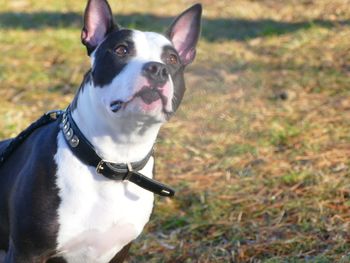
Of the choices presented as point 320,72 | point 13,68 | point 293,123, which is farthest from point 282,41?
point 13,68

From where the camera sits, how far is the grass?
13.2 feet

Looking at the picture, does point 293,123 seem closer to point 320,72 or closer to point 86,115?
point 320,72

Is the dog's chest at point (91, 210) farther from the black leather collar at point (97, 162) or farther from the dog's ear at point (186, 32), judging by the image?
the dog's ear at point (186, 32)

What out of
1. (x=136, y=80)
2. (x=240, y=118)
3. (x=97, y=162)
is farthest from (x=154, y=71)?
(x=240, y=118)

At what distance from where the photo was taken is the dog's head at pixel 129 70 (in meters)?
2.76

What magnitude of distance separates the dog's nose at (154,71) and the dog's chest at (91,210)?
0.48m

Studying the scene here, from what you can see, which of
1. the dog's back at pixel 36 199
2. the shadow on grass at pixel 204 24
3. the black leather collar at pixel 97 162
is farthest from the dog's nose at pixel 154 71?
the shadow on grass at pixel 204 24

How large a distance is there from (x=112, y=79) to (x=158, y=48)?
0.26m

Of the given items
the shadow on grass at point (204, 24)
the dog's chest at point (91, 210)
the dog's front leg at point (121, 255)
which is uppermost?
the dog's chest at point (91, 210)

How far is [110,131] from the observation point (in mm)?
2947

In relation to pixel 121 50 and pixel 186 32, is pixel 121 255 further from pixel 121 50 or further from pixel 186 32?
pixel 186 32

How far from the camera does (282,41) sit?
290 inches

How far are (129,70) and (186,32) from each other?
0.61m

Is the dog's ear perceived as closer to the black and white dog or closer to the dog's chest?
the black and white dog
